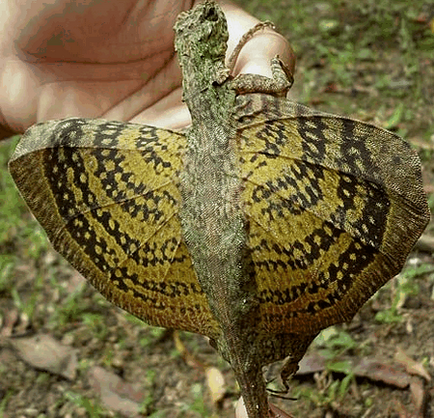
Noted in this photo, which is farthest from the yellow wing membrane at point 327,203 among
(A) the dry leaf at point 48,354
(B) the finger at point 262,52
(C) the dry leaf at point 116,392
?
(A) the dry leaf at point 48,354

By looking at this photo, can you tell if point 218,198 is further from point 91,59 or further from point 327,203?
point 91,59

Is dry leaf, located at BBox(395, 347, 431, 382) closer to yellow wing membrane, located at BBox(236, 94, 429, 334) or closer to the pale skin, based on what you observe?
yellow wing membrane, located at BBox(236, 94, 429, 334)

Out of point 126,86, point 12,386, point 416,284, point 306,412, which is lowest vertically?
point 306,412

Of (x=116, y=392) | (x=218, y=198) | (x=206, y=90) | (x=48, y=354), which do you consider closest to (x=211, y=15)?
(x=206, y=90)

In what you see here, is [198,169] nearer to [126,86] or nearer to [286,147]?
[286,147]

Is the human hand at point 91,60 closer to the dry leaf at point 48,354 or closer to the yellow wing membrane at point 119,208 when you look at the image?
the yellow wing membrane at point 119,208

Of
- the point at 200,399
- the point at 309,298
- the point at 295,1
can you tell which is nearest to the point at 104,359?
the point at 200,399

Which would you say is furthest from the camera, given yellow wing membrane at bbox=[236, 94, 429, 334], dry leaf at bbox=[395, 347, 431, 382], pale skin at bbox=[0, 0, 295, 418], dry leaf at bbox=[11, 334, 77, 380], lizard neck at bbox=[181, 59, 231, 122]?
dry leaf at bbox=[11, 334, 77, 380]

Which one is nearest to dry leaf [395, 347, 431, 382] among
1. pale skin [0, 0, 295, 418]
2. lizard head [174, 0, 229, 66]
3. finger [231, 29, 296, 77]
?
finger [231, 29, 296, 77]

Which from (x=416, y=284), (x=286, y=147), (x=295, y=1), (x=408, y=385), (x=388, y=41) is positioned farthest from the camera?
(x=295, y=1)
